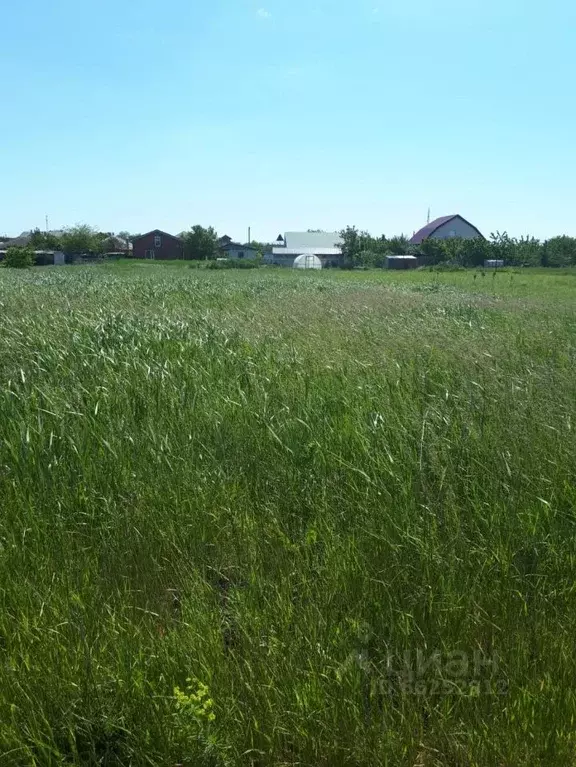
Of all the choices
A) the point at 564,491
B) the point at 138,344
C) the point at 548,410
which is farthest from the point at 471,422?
the point at 138,344

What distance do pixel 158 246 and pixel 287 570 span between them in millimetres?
93291

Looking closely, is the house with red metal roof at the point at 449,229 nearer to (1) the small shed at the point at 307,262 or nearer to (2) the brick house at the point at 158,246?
(1) the small shed at the point at 307,262

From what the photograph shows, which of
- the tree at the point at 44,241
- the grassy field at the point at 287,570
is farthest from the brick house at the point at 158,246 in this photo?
the grassy field at the point at 287,570

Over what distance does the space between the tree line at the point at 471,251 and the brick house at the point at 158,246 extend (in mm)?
26084

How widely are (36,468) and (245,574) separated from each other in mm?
1684

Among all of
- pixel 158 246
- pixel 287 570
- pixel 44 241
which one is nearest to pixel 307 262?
pixel 158 246

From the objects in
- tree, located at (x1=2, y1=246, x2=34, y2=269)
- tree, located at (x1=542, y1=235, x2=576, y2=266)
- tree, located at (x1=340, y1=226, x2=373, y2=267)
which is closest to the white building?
tree, located at (x1=340, y1=226, x2=373, y2=267)

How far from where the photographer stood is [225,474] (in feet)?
11.8

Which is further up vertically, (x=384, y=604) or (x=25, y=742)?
(x=384, y=604)

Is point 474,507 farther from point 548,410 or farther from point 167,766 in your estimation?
point 167,766

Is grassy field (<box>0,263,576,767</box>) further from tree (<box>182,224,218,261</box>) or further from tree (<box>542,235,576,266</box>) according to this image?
tree (<box>182,224,218,261</box>)

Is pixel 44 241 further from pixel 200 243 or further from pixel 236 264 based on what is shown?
pixel 236 264

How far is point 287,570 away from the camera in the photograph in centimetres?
277

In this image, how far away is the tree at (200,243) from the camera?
86188 mm
